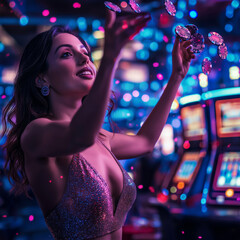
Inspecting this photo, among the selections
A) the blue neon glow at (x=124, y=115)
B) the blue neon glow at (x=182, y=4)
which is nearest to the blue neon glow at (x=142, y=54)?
the blue neon glow at (x=182, y=4)

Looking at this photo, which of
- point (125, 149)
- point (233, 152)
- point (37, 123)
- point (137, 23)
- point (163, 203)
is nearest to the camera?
point (137, 23)

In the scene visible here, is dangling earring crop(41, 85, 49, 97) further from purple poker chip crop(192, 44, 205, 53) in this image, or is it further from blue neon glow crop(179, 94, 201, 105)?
blue neon glow crop(179, 94, 201, 105)

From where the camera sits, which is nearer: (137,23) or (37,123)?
(137,23)

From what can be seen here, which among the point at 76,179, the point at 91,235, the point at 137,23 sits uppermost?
the point at 137,23

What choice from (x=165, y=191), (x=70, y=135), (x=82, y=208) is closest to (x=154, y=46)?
(x=165, y=191)

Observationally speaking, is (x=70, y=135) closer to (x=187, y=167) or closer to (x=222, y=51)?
(x=222, y=51)

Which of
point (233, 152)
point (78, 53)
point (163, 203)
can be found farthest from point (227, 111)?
point (78, 53)

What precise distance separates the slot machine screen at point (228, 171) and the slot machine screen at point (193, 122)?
376mm

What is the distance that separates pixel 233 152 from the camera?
116 inches

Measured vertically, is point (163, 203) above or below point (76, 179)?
below

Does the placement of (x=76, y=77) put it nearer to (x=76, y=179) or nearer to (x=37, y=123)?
(x=37, y=123)

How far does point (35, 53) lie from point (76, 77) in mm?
190

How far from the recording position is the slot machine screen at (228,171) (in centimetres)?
276

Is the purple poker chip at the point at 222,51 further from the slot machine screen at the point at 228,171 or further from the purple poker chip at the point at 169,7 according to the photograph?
the slot machine screen at the point at 228,171
